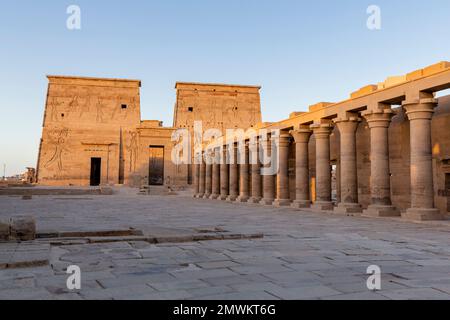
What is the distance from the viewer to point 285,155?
1866cm

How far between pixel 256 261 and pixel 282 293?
4.86 feet

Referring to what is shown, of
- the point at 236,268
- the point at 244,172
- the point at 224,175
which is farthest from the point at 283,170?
the point at 236,268

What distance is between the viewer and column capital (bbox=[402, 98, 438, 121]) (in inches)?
425

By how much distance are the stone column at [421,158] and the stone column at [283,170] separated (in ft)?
25.2

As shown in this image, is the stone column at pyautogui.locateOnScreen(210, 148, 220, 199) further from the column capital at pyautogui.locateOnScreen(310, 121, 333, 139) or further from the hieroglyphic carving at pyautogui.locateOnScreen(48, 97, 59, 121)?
the hieroglyphic carving at pyautogui.locateOnScreen(48, 97, 59, 121)

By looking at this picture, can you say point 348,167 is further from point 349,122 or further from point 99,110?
point 99,110

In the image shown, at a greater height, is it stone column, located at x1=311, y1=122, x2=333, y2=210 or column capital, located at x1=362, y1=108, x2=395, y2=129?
column capital, located at x1=362, y1=108, x2=395, y2=129

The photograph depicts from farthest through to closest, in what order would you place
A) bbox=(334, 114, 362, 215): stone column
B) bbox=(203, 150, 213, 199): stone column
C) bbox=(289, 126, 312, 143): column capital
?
bbox=(203, 150, 213, 199): stone column
bbox=(289, 126, 312, 143): column capital
bbox=(334, 114, 362, 215): stone column

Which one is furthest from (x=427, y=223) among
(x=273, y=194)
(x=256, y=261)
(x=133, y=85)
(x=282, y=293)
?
(x=133, y=85)

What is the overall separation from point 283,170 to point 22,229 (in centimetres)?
1375

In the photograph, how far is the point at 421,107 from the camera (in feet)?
35.6

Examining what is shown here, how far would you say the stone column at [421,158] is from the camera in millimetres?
10734

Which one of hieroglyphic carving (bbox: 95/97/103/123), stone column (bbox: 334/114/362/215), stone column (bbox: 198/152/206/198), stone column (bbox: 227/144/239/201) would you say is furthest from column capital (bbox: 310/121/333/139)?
hieroglyphic carving (bbox: 95/97/103/123)

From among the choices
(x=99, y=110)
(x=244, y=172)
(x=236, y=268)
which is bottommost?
(x=236, y=268)
